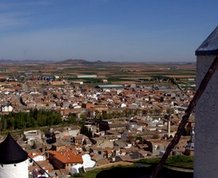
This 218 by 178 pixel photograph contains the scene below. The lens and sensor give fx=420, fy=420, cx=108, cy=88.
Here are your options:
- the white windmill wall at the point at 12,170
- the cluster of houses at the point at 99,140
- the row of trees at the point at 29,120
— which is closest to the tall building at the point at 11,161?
the white windmill wall at the point at 12,170

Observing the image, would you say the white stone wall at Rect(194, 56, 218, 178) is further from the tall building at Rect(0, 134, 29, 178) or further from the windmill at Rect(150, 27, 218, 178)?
the tall building at Rect(0, 134, 29, 178)

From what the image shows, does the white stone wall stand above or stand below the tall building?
above

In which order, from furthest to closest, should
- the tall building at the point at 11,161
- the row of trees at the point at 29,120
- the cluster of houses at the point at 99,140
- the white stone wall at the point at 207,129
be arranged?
the row of trees at the point at 29,120
the cluster of houses at the point at 99,140
the tall building at the point at 11,161
the white stone wall at the point at 207,129

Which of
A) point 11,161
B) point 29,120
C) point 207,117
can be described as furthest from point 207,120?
point 29,120

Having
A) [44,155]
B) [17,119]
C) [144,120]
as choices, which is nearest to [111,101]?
[144,120]

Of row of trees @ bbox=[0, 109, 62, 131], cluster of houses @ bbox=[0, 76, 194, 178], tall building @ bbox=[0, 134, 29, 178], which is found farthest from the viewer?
row of trees @ bbox=[0, 109, 62, 131]

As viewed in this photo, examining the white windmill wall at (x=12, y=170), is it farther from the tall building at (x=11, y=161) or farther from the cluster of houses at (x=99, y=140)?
the cluster of houses at (x=99, y=140)

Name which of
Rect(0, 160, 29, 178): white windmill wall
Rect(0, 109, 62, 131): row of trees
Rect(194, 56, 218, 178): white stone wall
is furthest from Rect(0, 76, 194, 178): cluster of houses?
Rect(194, 56, 218, 178): white stone wall
